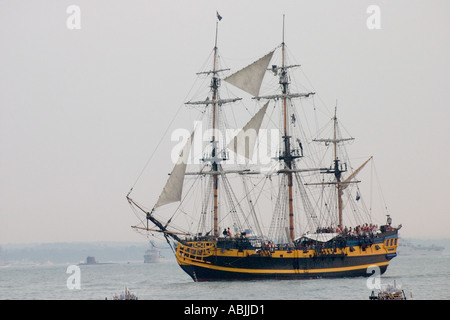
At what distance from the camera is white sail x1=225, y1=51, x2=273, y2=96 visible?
62688 millimetres

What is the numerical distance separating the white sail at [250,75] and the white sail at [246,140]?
2.88 meters

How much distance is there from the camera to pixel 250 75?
207 feet

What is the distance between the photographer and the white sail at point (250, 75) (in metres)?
62.7

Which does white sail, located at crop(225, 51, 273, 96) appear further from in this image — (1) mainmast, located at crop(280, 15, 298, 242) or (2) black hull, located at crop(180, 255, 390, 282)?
(2) black hull, located at crop(180, 255, 390, 282)

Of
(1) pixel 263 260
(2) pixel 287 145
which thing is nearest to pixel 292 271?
(1) pixel 263 260

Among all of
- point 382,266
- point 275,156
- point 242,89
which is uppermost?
point 242,89

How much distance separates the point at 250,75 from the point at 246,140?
5.72 meters

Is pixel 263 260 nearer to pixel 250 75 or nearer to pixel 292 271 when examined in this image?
pixel 292 271

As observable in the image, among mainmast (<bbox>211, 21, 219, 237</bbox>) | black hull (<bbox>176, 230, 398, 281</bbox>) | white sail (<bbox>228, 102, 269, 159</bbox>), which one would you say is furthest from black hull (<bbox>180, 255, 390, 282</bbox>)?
white sail (<bbox>228, 102, 269, 159</bbox>)
